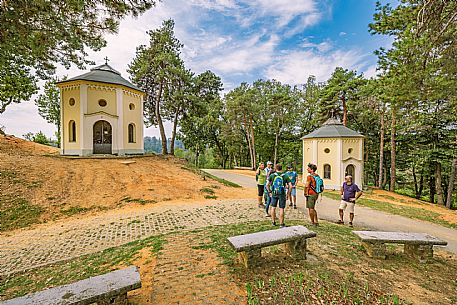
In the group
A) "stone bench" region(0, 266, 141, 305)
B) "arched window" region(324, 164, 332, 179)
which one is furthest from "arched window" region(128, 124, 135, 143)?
"stone bench" region(0, 266, 141, 305)

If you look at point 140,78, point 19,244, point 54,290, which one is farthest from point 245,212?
point 140,78

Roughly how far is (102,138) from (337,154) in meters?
20.4

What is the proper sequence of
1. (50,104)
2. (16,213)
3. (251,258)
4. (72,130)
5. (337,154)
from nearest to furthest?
(251,258), (16,213), (72,130), (337,154), (50,104)

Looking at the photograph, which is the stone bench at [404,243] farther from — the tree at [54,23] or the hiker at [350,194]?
the tree at [54,23]

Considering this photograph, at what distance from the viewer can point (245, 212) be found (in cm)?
834

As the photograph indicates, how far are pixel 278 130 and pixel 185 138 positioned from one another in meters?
14.6

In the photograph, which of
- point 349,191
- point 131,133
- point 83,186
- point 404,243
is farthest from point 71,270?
point 131,133

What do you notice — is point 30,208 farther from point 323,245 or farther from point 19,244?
point 323,245

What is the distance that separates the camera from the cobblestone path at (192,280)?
2939 millimetres

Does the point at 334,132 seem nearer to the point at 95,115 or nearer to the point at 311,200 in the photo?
the point at 311,200

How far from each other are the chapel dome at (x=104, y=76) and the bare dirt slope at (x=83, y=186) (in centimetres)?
677

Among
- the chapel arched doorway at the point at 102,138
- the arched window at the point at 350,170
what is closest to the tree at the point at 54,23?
the chapel arched doorway at the point at 102,138

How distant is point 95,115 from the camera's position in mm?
17141

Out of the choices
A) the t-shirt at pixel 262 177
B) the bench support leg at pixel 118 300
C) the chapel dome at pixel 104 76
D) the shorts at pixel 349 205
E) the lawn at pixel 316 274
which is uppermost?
the chapel dome at pixel 104 76
